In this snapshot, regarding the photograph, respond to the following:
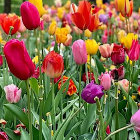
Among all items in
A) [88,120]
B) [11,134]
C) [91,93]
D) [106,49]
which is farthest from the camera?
[106,49]

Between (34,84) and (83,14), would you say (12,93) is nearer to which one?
(34,84)

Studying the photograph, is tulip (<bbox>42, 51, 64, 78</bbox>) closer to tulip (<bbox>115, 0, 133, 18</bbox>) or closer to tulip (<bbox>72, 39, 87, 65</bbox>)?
tulip (<bbox>72, 39, 87, 65</bbox>)

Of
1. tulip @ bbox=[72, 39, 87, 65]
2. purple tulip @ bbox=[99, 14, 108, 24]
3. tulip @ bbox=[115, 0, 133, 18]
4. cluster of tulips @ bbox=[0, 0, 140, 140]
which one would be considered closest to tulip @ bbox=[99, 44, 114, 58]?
cluster of tulips @ bbox=[0, 0, 140, 140]

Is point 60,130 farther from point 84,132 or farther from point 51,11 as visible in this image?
point 51,11

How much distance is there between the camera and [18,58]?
108 cm

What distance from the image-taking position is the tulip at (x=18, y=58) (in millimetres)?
1070

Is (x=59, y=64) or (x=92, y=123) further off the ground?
(x=59, y=64)

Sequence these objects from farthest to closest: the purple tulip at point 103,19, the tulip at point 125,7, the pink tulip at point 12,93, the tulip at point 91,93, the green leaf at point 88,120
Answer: the purple tulip at point 103,19 < the tulip at point 125,7 < the green leaf at point 88,120 < the pink tulip at point 12,93 < the tulip at point 91,93

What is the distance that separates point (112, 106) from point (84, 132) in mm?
285

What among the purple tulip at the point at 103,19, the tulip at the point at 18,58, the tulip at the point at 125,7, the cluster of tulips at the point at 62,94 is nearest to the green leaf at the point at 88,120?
the cluster of tulips at the point at 62,94

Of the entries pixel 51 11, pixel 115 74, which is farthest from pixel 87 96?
pixel 51 11

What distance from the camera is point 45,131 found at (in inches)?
54.9

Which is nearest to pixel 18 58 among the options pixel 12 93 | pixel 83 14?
pixel 12 93

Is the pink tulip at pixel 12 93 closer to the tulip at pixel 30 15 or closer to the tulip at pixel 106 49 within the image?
the tulip at pixel 30 15
